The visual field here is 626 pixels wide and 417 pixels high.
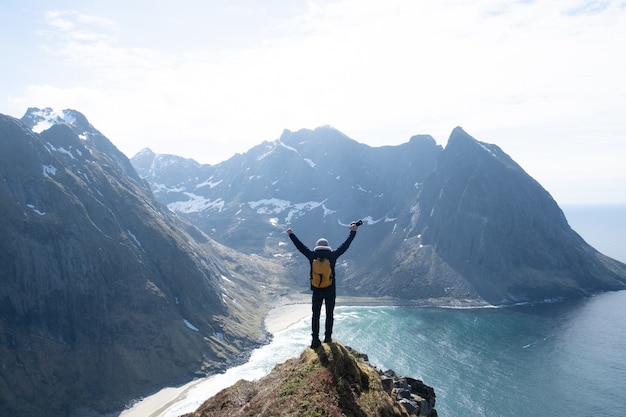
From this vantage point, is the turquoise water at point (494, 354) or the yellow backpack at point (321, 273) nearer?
the yellow backpack at point (321, 273)

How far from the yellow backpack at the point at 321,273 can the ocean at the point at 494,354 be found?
86.7 meters

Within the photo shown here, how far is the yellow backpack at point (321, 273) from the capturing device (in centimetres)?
1759

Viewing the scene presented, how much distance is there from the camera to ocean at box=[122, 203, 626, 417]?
9600cm

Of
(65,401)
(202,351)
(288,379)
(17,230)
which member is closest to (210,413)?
(288,379)

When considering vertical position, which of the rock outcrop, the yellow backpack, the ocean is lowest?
the ocean

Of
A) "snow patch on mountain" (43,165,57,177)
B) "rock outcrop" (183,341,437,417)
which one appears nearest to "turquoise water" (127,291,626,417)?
"rock outcrop" (183,341,437,417)

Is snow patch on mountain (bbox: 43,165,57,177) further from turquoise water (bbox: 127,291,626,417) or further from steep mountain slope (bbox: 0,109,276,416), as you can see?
turquoise water (bbox: 127,291,626,417)

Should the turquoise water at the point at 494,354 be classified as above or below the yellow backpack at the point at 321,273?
below

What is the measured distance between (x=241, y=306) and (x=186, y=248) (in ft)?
118

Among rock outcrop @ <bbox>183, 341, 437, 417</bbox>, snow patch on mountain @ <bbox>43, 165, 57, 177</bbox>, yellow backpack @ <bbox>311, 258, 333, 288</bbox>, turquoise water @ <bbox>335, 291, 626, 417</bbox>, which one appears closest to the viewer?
rock outcrop @ <bbox>183, 341, 437, 417</bbox>

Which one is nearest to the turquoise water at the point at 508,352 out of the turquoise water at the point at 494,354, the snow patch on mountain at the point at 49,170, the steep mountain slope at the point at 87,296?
the turquoise water at the point at 494,354

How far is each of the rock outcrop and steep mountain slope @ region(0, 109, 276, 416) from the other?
342 feet

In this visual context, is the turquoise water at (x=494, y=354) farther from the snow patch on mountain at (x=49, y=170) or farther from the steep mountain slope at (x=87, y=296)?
the snow patch on mountain at (x=49, y=170)

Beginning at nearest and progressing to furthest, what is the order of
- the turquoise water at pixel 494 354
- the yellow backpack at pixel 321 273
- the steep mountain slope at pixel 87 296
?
the yellow backpack at pixel 321 273 < the turquoise water at pixel 494 354 < the steep mountain slope at pixel 87 296
